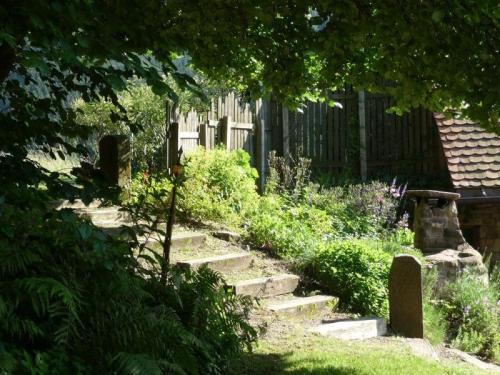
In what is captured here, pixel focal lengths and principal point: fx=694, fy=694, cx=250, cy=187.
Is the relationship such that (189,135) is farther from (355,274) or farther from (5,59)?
(5,59)

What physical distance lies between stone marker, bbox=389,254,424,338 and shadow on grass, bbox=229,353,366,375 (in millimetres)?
1802

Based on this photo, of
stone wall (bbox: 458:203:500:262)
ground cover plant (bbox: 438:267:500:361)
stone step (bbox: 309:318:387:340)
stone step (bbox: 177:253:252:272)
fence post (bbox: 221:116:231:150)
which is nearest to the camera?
stone step (bbox: 309:318:387:340)

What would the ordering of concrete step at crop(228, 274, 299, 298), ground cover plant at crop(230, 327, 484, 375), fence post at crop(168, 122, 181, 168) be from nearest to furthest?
ground cover plant at crop(230, 327, 484, 375)
concrete step at crop(228, 274, 299, 298)
fence post at crop(168, 122, 181, 168)

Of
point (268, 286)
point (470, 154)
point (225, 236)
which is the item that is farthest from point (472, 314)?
point (470, 154)

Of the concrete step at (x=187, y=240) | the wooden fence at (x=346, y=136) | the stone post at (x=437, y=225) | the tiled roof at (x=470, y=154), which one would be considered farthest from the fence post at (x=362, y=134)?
the concrete step at (x=187, y=240)

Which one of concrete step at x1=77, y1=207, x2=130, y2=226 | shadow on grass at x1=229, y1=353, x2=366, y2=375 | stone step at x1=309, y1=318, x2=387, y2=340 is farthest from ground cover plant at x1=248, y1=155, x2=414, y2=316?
shadow on grass at x1=229, y1=353, x2=366, y2=375

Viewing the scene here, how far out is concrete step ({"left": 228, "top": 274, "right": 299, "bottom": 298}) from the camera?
7457mm

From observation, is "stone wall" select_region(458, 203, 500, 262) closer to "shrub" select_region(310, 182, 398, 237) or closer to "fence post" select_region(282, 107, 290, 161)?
"shrub" select_region(310, 182, 398, 237)

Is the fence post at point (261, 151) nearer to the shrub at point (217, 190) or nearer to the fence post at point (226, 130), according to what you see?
the fence post at point (226, 130)

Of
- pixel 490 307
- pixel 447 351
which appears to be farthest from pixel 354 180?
pixel 447 351

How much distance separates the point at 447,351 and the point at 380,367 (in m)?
2.03

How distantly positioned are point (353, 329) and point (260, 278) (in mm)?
1387

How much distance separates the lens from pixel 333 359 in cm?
566

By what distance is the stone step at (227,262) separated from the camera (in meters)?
7.82
